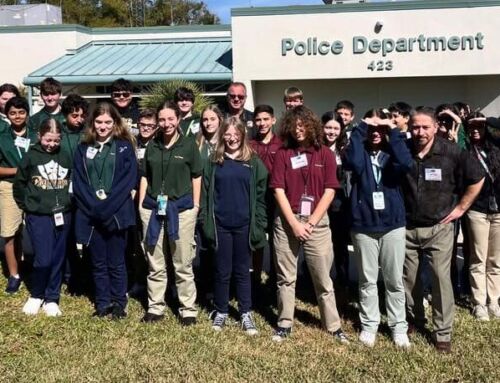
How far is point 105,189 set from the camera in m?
5.22

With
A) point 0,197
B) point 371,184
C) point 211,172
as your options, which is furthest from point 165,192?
point 0,197

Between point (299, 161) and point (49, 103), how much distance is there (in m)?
3.04

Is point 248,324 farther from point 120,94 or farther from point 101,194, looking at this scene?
point 120,94

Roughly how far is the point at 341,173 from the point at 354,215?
0.60 meters

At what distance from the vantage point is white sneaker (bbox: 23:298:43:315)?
18.0 feet

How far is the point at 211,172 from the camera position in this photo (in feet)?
16.3

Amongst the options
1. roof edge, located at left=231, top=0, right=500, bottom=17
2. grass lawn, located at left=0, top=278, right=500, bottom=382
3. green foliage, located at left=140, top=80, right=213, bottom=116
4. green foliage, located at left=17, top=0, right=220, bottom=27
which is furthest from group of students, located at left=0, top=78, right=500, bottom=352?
green foliage, located at left=17, top=0, right=220, bottom=27

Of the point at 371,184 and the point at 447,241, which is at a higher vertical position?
the point at 371,184

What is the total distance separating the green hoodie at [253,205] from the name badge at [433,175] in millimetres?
1348

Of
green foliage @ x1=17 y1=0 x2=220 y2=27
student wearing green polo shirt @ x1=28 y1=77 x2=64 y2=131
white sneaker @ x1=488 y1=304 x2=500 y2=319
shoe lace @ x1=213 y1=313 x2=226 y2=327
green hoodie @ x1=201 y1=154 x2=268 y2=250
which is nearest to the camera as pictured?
green hoodie @ x1=201 y1=154 x2=268 y2=250

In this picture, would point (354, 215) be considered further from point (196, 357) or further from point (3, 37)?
point (3, 37)

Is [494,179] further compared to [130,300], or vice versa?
[130,300]

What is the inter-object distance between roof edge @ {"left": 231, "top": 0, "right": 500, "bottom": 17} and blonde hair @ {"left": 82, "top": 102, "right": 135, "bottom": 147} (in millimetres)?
10758

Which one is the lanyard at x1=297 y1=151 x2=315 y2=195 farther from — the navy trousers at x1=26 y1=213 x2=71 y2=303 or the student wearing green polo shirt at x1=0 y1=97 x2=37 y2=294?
the student wearing green polo shirt at x1=0 y1=97 x2=37 y2=294
